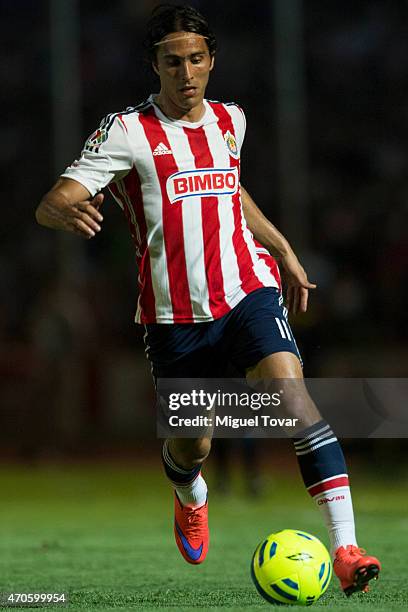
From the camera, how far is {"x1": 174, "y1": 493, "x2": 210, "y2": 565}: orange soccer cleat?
605cm

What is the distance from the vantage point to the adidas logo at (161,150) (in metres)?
5.34

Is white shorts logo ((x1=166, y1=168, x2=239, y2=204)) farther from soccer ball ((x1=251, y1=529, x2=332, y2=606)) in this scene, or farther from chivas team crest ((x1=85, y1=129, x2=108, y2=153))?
soccer ball ((x1=251, y1=529, x2=332, y2=606))

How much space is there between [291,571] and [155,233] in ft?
5.03

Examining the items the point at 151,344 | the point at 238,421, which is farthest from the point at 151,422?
the point at 151,344

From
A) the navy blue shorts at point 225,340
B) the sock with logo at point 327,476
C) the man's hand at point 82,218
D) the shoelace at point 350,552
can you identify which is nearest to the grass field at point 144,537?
the shoelace at point 350,552

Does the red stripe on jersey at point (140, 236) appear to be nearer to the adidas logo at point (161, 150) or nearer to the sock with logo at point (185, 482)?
the adidas logo at point (161, 150)

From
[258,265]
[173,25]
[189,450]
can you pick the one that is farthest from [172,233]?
[189,450]

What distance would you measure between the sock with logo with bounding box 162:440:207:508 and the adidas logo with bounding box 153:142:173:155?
4.67ft

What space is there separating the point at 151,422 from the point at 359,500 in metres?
4.29

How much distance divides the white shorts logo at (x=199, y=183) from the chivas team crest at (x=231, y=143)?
114 mm

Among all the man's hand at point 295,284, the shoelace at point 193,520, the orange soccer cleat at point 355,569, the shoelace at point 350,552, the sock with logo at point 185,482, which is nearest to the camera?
the orange soccer cleat at point 355,569

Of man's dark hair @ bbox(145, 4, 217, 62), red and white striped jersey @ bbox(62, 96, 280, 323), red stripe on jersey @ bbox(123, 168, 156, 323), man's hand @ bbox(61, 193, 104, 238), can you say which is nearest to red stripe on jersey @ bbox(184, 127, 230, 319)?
red and white striped jersey @ bbox(62, 96, 280, 323)

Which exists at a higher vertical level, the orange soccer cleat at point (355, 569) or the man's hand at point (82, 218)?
the man's hand at point (82, 218)

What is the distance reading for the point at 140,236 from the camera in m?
5.45
